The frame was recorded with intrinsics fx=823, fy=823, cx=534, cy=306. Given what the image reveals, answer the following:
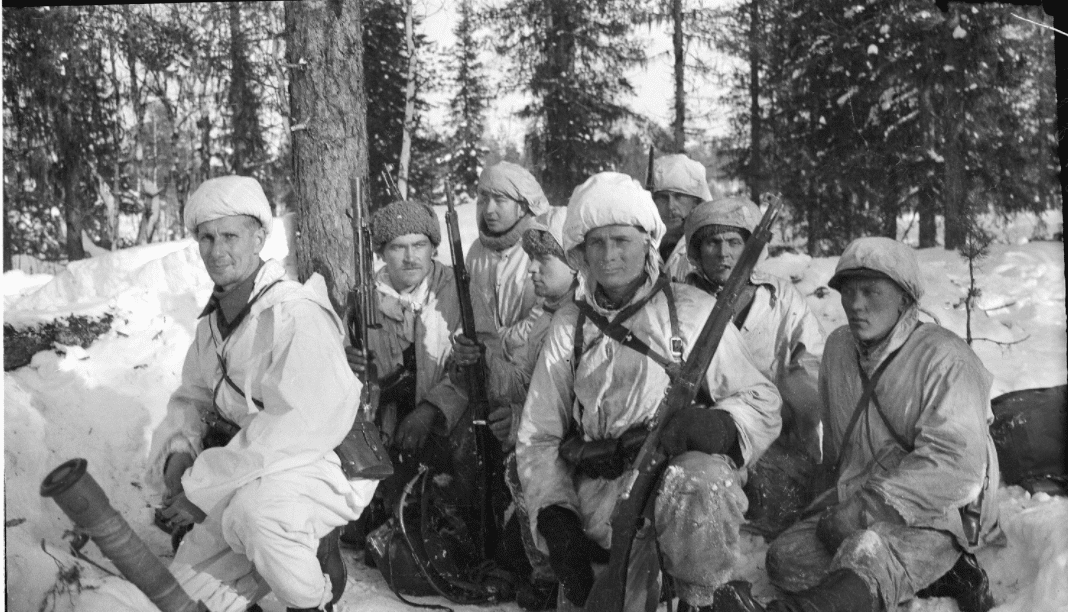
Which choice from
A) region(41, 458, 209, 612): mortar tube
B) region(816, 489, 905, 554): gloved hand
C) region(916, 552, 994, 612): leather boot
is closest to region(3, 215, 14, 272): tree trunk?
region(41, 458, 209, 612): mortar tube

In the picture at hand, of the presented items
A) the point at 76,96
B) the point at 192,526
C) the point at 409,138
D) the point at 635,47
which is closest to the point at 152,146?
the point at 76,96

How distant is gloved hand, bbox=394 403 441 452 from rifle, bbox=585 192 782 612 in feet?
5.24

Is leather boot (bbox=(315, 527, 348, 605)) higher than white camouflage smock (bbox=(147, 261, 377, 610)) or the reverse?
the reverse

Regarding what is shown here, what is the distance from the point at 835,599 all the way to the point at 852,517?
41 cm

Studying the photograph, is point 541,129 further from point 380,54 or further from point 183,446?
point 183,446

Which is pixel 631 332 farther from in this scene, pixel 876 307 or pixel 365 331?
pixel 365 331

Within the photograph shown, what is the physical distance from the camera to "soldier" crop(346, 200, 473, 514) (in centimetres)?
449

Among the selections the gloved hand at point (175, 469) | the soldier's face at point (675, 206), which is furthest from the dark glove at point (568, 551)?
the soldier's face at point (675, 206)

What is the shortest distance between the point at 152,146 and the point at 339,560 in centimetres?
1869

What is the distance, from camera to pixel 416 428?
Result: 14.6 ft

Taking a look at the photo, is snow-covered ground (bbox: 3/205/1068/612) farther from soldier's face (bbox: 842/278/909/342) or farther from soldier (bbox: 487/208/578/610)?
soldier (bbox: 487/208/578/610)

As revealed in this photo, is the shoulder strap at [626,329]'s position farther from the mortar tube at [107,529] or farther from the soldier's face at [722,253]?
the mortar tube at [107,529]

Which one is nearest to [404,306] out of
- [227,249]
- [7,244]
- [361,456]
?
[227,249]

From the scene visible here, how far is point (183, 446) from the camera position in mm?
3799
